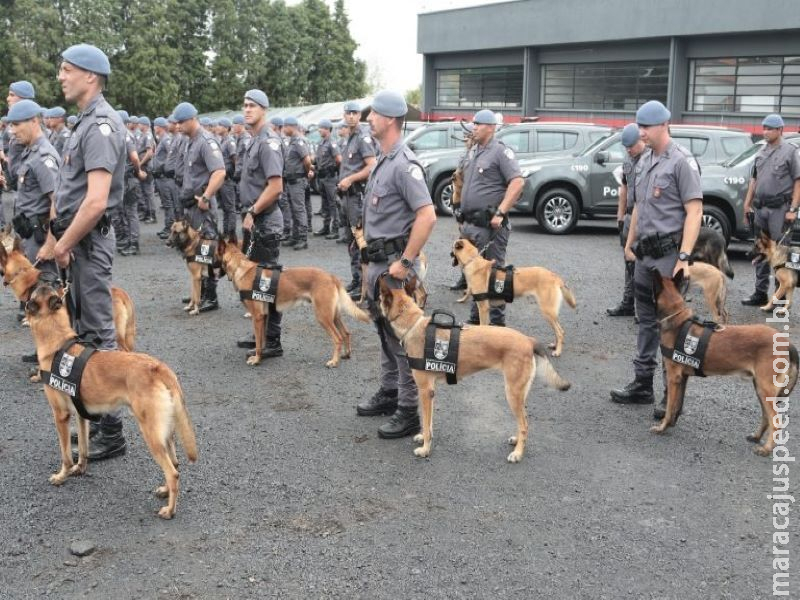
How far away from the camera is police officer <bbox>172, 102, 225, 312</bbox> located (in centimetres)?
775

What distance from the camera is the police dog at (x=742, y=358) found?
443cm

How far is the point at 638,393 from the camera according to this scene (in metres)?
5.35

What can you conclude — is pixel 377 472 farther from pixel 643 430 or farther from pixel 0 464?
pixel 0 464

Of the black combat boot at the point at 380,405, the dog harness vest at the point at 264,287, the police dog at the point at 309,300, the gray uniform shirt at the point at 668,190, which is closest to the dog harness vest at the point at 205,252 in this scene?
the police dog at the point at 309,300

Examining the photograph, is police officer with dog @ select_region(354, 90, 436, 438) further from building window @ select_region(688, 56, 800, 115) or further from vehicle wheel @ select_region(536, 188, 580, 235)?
building window @ select_region(688, 56, 800, 115)

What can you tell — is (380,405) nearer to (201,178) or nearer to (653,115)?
(653,115)

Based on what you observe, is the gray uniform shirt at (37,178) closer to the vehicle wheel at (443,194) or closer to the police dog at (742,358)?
the police dog at (742,358)

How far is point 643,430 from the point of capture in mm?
4902

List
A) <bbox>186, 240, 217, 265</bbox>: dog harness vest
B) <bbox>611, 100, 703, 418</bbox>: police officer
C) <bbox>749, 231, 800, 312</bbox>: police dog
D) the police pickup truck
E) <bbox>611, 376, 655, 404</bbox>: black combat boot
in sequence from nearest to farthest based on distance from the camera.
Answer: <bbox>611, 100, 703, 418</bbox>: police officer → <bbox>611, 376, 655, 404</bbox>: black combat boot → <bbox>186, 240, 217, 265</bbox>: dog harness vest → <bbox>749, 231, 800, 312</bbox>: police dog → the police pickup truck

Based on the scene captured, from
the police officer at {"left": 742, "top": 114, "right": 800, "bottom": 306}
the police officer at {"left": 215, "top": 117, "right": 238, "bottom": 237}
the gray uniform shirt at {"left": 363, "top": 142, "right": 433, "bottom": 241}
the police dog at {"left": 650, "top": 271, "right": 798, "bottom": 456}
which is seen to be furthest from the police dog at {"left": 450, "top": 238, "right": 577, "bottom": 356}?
the police officer at {"left": 215, "top": 117, "right": 238, "bottom": 237}

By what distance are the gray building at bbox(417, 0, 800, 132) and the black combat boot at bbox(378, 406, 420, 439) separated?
17878 mm

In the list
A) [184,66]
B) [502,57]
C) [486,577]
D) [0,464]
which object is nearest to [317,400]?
[0,464]

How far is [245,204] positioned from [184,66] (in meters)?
34.7

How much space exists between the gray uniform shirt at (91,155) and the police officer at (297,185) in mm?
7772
